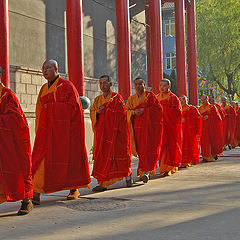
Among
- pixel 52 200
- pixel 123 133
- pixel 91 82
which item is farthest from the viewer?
pixel 91 82

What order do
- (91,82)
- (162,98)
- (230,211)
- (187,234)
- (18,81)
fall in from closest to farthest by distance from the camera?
(187,234)
(230,211)
(162,98)
(18,81)
(91,82)

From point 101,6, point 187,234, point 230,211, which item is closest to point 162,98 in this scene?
point 230,211

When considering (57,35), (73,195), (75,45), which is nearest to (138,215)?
(73,195)

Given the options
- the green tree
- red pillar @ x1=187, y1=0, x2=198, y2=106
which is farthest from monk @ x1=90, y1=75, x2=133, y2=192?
the green tree

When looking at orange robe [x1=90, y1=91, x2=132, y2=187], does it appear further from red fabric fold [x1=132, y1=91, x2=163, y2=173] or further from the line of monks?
red fabric fold [x1=132, y1=91, x2=163, y2=173]

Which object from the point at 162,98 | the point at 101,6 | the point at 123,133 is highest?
the point at 101,6

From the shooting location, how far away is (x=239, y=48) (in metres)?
26.8

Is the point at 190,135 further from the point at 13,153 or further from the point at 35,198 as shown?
the point at 13,153

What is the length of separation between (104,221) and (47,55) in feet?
30.7

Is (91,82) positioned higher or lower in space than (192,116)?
higher

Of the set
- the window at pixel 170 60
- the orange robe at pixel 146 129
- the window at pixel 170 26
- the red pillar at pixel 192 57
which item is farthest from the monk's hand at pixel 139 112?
the window at pixel 170 60

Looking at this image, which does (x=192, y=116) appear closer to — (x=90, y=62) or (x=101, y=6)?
(x=90, y=62)

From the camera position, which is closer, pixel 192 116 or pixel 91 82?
pixel 192 116

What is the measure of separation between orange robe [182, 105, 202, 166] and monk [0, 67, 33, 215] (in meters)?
5.33
